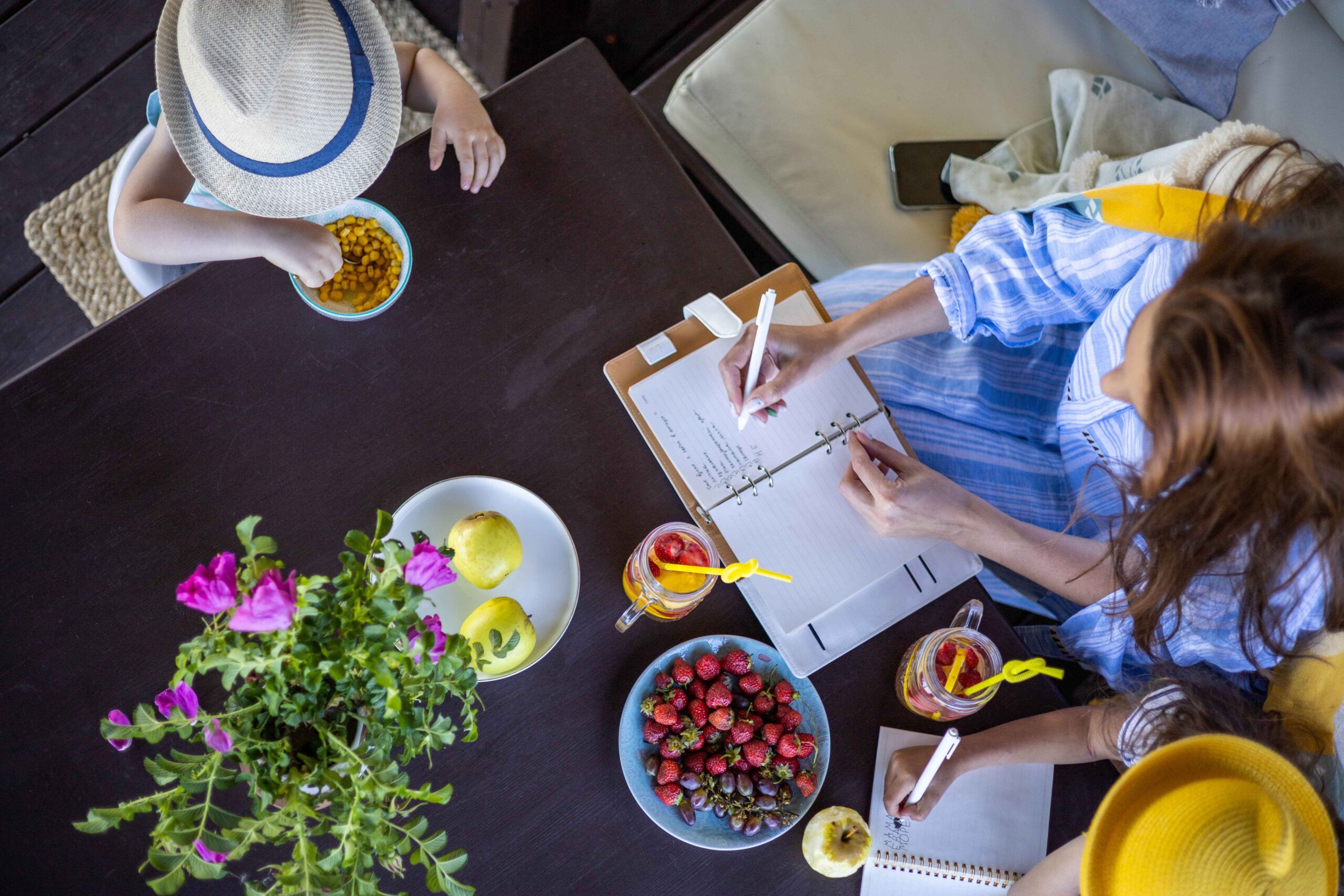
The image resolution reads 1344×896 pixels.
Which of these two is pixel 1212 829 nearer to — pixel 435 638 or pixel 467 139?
pixel 435 638

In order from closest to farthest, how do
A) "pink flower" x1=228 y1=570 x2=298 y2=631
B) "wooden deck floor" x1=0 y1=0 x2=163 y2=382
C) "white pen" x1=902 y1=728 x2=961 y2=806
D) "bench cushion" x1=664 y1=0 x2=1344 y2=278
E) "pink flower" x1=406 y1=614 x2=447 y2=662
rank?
"pink flower" x1=228 y1=570 x2=298 y2=631 → "pink flower" x1=406 y1=614 x2=447 y2=662 → "white pen" x1=902 y1=728 x2=961 y2=806 → "bench cushion" x1=664 y1=0 x2=1344 y2=278 → "wooden deck floor" x1=0 y1=0 x2=163 y2=382

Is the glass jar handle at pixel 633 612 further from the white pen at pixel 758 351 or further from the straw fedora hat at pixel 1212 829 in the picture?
the straw fedora hat at pixel 1212 829

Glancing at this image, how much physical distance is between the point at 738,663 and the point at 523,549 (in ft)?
0.87

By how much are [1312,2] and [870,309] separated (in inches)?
43.4

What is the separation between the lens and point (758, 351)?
0.85 metres

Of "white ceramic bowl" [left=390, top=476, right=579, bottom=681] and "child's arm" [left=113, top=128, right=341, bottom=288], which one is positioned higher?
"child's arm" [left=113, top=128, right=341, bottom=288]

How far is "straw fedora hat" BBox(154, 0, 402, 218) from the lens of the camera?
72 centimetres

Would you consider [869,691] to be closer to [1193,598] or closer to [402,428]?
[1193,598]

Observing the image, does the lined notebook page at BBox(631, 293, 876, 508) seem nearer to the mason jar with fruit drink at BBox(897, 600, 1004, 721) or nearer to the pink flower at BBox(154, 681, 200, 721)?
the mason jar with fruit drink at BBox(897, 600, 1004, 721)

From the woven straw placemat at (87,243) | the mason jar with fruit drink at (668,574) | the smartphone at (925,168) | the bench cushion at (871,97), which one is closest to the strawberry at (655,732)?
the mason jar with fruit drink at (668,574)

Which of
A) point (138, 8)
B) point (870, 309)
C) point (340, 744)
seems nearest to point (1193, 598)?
point (870, 309)

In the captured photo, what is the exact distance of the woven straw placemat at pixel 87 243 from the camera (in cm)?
144

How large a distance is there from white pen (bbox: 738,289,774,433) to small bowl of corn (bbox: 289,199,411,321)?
0.40m

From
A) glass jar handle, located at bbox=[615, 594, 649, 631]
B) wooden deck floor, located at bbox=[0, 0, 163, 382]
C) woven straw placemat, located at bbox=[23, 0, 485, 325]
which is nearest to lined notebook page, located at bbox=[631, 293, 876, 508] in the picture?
glass jar handle, located at bbox=[615, 594, 649, 631]
